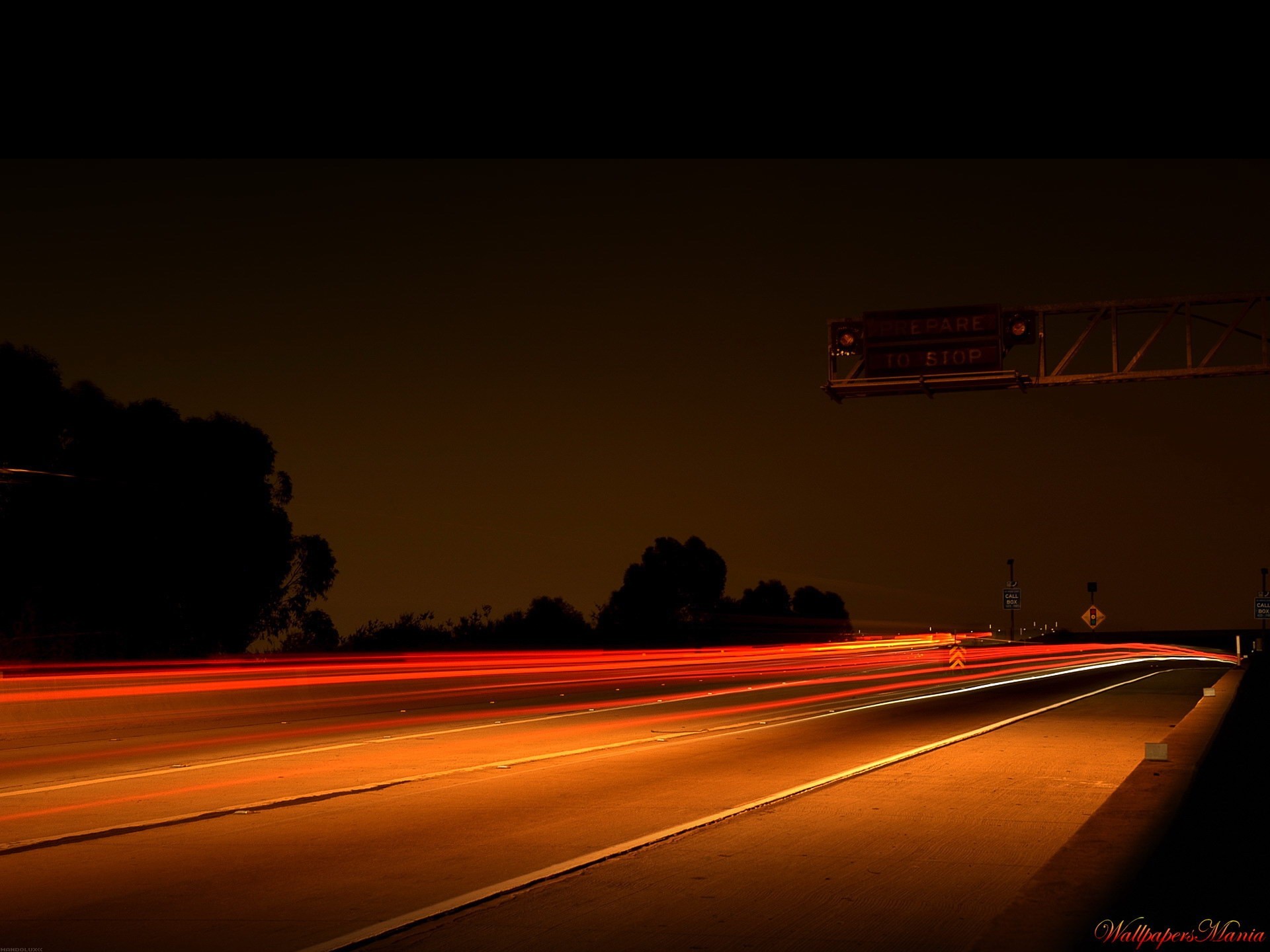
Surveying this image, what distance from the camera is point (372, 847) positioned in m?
9.70

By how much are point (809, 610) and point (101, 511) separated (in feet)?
376

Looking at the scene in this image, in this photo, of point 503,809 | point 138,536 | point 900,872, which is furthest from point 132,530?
point 900,872

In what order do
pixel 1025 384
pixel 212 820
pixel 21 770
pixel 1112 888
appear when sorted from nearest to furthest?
pixel 1112 888 → pixel 212 820 → pixel 21 770 → pixel 1025 384

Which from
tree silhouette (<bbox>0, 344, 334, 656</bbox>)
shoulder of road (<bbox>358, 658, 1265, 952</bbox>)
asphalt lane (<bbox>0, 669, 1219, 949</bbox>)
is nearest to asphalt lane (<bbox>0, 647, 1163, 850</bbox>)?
asphalt lane (<bbox>0, 669, 1219, 949</bbox>)

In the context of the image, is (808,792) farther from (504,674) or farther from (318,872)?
(504,674)

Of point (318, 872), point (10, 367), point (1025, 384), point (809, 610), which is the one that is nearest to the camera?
point (318, 872)

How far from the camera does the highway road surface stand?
7586 mm

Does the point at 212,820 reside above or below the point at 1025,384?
below

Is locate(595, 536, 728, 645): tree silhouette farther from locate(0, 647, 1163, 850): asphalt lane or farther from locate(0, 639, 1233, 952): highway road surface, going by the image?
locate(0, 639, 1233, 952): highway road surface

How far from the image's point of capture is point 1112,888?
25.4 feet

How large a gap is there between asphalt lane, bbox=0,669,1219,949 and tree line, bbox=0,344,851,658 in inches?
1113

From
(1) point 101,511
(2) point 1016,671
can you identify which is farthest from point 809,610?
(1) point 101,511

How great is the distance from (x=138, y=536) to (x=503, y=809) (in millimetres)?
37328

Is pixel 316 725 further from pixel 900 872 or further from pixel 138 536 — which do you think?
pixel 138 536
